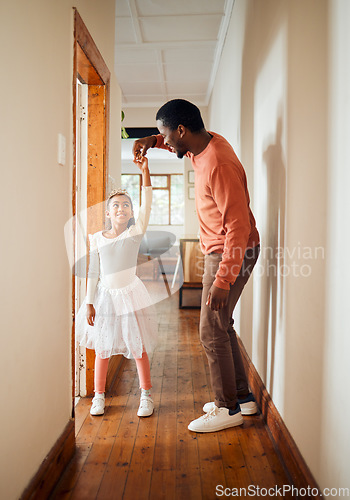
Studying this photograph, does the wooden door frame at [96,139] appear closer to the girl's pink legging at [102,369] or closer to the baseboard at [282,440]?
the girl's pink legging at [102,369]

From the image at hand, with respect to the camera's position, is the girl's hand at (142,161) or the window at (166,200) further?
the window at (166,200)

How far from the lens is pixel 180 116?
184 centimetres

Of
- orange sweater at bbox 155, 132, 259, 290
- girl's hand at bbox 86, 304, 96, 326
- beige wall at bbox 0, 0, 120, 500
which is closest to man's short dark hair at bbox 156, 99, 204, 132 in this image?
orange sweater at bbox 155, 132, 259, 290

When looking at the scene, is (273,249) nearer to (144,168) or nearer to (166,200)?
(144,168)

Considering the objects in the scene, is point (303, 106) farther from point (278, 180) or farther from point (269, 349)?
point (269, 349)

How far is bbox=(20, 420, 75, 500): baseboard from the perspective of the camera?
1.24 meters

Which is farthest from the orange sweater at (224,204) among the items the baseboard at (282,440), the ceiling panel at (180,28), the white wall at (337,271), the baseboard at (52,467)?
the ceiling panel at (180,28)

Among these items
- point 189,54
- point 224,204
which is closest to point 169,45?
point 189,54

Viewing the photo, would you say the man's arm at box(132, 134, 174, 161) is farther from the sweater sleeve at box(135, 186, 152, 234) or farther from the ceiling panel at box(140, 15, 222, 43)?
the ceiling panel at box(140, 15, 222, 43)

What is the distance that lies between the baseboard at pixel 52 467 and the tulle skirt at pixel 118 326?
0.45 m

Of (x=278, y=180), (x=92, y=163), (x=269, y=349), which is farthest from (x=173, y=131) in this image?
(x=269, y=349)

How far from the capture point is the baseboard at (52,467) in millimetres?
1242

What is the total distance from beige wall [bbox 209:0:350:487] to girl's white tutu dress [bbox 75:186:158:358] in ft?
2.06

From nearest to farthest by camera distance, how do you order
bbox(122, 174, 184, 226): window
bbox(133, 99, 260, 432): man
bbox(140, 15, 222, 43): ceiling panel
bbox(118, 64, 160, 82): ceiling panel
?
bbox(133, 99, 260, 432): man → bbox(140, 15, 222, 43): ceiling panel → bbox(118, 64, 160, 82): ceiling panel → bbox(122, 174, 184, 226): window
